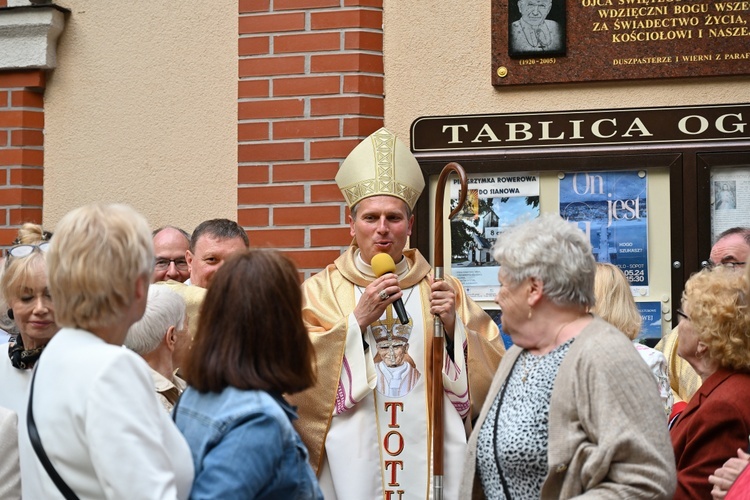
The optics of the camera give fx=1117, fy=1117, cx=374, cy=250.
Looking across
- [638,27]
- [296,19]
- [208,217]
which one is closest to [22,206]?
[208,217]

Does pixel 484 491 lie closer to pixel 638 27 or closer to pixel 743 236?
pixel 743 236

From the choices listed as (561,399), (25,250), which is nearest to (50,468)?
(561,399)

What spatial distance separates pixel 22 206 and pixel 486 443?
12.1 feet

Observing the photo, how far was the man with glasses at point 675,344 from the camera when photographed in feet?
15.8

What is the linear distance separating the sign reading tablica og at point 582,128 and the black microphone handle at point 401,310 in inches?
54.2

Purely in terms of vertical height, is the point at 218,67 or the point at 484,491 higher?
the point at 218,67

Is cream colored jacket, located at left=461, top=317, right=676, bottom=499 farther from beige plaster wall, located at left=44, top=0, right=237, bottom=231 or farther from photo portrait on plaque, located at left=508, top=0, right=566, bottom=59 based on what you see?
beige plaster wall, located at left=44, top=0, right=237, bottom=231

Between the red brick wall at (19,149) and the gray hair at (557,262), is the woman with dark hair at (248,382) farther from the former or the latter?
the red brick wall at (19,149)

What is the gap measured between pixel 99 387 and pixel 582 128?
346 cm

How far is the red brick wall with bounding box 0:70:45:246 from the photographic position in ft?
19.5

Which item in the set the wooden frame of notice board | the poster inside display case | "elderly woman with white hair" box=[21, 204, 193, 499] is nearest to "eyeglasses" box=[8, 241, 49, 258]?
"elderly woman with white hair" box=[21, 204, 193, 499]

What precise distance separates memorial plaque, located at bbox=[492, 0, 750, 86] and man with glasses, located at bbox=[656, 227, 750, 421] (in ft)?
2.67

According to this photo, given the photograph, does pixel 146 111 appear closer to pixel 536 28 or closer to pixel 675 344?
pixel 536 28

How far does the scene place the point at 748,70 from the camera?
5125 mm
